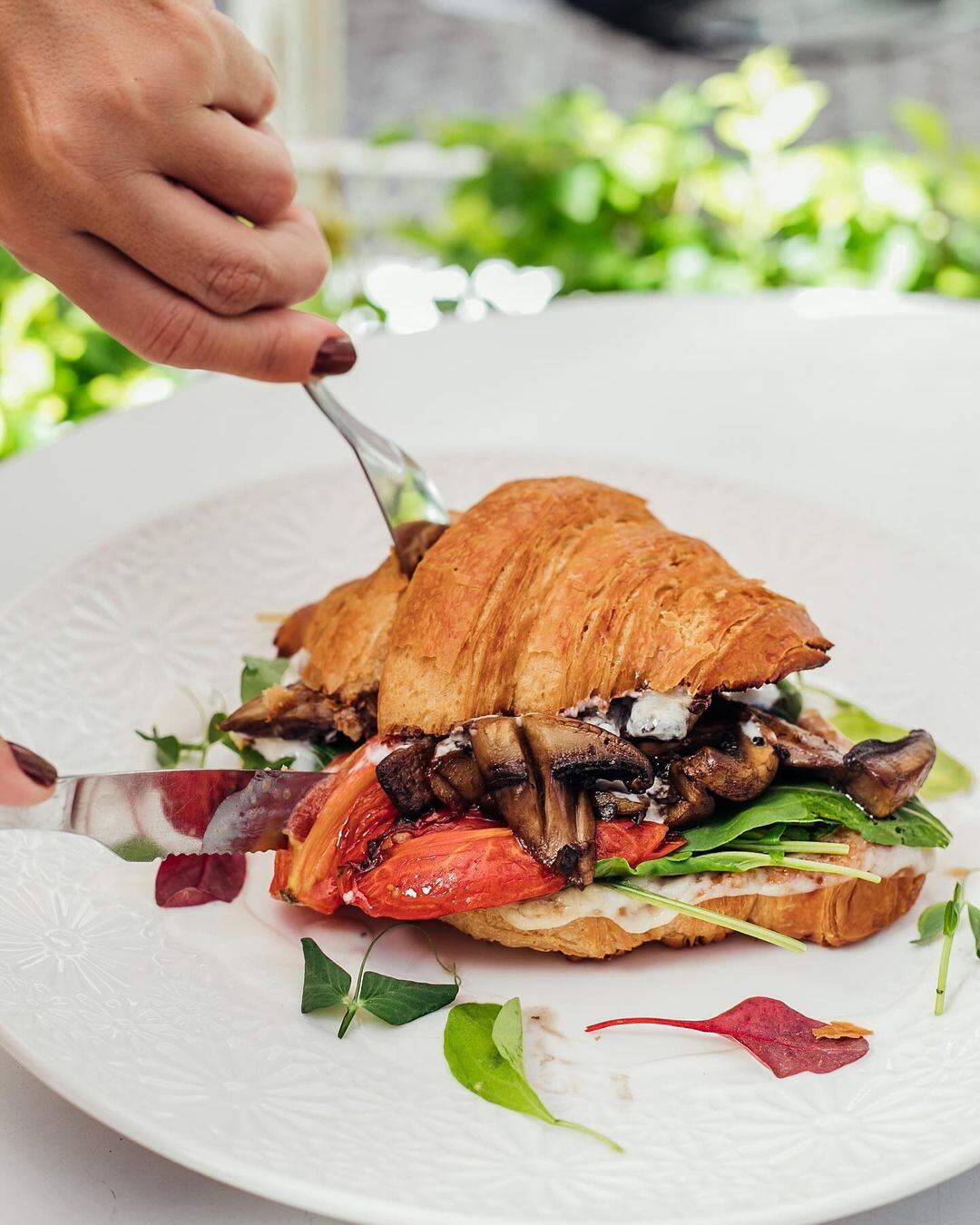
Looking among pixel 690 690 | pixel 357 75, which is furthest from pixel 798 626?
pixel 357 75

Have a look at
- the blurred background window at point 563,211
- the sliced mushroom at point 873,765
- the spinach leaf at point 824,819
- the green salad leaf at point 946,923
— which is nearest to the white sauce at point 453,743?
the spinach leaf at point 824,819

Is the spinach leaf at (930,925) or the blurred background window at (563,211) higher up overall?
the blurred background window at (563,211)

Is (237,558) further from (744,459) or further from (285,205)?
(744,459)

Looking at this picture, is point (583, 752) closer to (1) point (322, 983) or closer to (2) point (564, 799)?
(2) point (564, 799)

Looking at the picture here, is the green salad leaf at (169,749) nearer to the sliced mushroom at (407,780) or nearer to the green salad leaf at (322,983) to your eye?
the sliced mushroom at (407,780)

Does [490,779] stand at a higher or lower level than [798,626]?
lower

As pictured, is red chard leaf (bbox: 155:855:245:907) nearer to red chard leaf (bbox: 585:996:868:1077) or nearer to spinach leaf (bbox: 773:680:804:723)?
red chard leaf (bbox: 585:996:868:1077)
